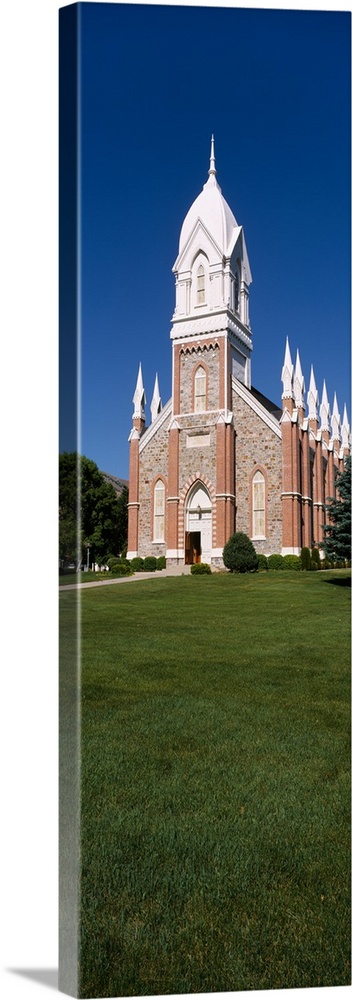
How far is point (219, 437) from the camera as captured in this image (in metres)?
3.45

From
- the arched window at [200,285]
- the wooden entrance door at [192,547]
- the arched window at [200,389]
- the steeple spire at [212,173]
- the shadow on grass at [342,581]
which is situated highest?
the steeple spire at [212,173]

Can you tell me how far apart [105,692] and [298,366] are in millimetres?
1792

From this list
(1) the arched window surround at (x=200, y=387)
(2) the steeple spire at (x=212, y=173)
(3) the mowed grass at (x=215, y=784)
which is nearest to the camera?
(3) the mowed grass at (x=215, y=784)

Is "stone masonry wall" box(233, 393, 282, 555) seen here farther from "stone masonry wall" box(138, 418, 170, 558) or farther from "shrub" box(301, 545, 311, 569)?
"stone masonry wall" box(138, 418, 170, 558)

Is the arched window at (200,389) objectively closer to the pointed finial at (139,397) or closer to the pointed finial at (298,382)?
the pointed finial at (139,397)

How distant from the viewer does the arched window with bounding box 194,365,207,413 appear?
318 centimetres

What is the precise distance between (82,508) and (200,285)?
47.3 inches

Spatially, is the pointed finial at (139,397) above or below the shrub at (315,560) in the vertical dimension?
above

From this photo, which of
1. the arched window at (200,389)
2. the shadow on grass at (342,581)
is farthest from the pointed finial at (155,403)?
the shadow on grass at (342,581)

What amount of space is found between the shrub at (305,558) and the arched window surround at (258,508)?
23 centimetres

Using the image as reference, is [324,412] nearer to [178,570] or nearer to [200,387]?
[200,387]

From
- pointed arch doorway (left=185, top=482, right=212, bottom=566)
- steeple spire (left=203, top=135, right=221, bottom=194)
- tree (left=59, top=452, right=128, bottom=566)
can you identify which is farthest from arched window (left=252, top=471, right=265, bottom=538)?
steeple spire (left=203, top=135, right=221, bottom=194)

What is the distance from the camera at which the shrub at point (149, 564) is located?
10.5ft

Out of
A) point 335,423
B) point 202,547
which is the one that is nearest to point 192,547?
point 202,547
